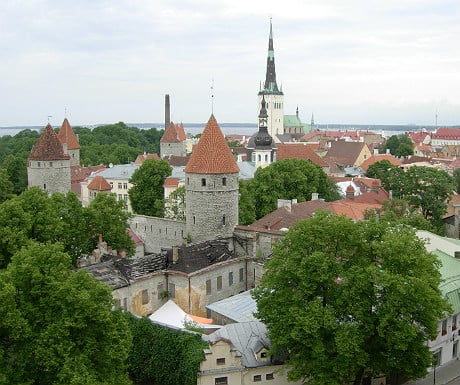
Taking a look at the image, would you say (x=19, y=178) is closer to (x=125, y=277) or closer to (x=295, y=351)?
(x=125, y=277)

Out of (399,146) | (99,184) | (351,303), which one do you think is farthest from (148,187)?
(399,146)

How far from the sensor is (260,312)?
85.9 feet

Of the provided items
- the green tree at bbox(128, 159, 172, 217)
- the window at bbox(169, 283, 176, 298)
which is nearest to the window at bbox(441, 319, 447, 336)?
the window at bbox(169, 283, 176, 298)

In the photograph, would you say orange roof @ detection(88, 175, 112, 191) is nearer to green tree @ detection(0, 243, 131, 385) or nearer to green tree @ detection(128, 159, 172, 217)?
green tree @ detection(128, 159, 172, 217)

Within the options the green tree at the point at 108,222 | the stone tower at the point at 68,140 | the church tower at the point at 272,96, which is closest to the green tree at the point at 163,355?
the green tree at the point at 108,222

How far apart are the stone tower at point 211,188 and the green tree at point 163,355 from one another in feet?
39.3

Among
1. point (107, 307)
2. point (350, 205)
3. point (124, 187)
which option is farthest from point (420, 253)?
point (124, 187)

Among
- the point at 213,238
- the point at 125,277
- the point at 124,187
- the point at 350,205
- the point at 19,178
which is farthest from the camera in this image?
the point at 19,178

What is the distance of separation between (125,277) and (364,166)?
235ft

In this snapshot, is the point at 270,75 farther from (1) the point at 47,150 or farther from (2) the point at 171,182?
(1) the point at 47,150

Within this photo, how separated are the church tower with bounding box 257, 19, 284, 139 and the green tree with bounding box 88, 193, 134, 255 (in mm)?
90944

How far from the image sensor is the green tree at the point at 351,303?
2375 cm

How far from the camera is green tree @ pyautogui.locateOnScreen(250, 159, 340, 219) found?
178ft

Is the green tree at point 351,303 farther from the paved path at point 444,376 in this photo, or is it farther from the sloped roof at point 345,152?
the sloped roof at point 345,152
